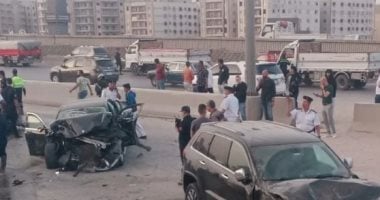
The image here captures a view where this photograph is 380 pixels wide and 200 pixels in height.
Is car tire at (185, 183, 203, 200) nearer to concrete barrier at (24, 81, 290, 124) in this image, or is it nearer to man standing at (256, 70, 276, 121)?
concrete barrier at (24, 81, 290, 124)

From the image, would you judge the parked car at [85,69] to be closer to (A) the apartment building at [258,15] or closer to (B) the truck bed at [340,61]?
(B) the truck bed at [340,61]

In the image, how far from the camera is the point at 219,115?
41.1 ft

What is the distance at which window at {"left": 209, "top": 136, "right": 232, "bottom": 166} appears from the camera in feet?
27.5

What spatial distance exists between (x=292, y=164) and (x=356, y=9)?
184875 mm

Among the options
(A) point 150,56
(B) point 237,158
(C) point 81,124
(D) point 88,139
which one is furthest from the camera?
(A) point 150,56

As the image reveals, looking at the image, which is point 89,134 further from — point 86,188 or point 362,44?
point 362,44

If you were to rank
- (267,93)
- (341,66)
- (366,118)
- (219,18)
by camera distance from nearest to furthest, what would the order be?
(366,118), (267,93), (341,66), (219,18)

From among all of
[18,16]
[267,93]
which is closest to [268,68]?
[267,93]

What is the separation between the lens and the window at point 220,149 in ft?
27.5

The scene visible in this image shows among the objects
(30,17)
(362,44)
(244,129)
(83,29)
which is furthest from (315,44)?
(30,17)

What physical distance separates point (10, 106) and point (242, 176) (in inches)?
449

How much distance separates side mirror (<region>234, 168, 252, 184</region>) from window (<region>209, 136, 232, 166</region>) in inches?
23.1

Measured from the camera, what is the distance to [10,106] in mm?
17297

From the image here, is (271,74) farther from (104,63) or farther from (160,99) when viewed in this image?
(104,63)
